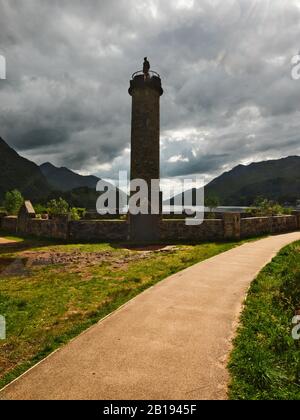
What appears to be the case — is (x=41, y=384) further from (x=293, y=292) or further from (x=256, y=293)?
(x=293, y=292)

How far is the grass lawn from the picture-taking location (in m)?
5.82

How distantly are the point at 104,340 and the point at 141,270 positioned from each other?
21.3 feet

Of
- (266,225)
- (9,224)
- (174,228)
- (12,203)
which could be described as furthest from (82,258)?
(12,203)

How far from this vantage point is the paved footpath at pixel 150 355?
396 cm

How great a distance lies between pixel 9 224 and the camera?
1086 inches

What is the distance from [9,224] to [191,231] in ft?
60.5

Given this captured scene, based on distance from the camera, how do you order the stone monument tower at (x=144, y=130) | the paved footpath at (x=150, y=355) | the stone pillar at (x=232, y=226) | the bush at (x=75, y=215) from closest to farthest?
the paved footpath at (x=150, y=355)
the stone pillar at (x=232, y=226)
the stone monument tower at (x=144, y=130)
the bush at (x=75, y=215)

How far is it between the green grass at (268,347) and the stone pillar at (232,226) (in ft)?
35.8

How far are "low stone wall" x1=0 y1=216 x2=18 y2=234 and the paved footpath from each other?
74.5 ft

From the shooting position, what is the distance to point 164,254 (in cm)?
1568

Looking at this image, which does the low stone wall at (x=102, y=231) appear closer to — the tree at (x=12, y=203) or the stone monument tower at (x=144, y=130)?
the stone monument tower at (x=144, y=130)

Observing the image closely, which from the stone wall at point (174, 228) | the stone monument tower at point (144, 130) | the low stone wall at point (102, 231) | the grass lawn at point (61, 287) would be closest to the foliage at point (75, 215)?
the stone wall at point (174, 228)

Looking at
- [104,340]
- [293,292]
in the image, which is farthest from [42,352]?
[293,292]

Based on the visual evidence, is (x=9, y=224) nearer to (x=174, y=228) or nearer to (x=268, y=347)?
(x=174, y=228)
